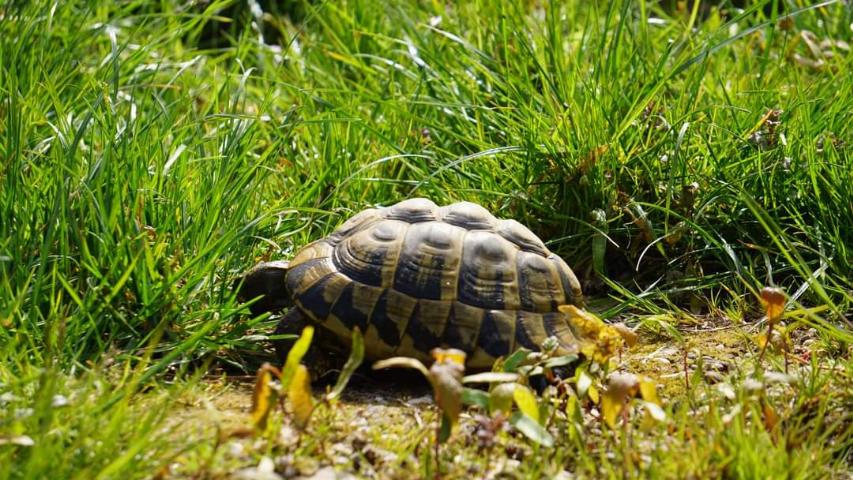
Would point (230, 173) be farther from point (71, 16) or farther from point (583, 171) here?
point (71, 16)

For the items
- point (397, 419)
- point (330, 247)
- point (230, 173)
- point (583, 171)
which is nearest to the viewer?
point (397, 419)

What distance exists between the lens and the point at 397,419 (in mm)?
2686

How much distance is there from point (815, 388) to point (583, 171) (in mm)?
1240

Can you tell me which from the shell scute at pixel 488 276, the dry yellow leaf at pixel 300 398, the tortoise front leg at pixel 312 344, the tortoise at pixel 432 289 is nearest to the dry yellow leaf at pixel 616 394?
the tortoise at pixel 432 289

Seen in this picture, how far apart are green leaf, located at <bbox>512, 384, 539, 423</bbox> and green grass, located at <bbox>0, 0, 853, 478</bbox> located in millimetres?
124

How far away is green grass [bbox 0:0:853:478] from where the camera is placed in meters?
2.57

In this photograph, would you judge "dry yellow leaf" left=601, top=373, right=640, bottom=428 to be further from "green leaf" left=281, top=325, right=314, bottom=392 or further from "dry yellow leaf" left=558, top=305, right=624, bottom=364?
"green leaf" left=281, top=325, right=314, bottom=392

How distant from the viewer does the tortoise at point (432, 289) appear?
2.85m

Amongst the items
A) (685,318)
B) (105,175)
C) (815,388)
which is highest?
(105,175)

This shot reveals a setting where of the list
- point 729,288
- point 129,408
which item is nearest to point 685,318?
point 729,288

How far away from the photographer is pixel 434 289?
2873 mm

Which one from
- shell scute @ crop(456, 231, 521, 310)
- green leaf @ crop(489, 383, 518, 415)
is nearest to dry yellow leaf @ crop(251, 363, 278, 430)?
green leaf @ crop(489, 383, 518, 415)

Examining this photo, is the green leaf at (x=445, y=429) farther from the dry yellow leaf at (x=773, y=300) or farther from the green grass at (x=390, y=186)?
the dry yellow leaf at (x=773, y=300)

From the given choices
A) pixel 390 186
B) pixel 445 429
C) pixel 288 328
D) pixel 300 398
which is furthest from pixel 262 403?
pixel 390 186
